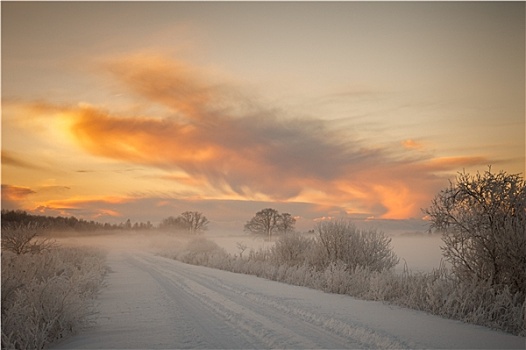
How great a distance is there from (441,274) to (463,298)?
1.87 m

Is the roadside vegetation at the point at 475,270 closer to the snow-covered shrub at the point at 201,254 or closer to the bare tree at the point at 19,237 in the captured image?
the snow-covered shrub at the point at 201,254

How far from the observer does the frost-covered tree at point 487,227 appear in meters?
8.56

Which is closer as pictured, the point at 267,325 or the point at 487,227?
the point at 267,325

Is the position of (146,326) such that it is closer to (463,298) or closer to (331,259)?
(463,298)

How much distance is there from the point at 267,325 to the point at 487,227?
6414 millimetres

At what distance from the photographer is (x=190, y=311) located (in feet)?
29.8

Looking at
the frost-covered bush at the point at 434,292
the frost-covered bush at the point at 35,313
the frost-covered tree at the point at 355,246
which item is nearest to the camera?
the frost-covered bush at the point at 35,313

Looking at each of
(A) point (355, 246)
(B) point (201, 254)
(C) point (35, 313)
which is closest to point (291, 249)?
(A) point (355, 246)

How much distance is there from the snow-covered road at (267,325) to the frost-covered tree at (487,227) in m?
2.11

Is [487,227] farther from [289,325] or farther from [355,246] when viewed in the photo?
[355,246]

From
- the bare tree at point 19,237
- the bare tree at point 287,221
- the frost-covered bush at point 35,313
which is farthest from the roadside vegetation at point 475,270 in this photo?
the bare tree at point 287,221

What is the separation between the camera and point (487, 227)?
925 cm

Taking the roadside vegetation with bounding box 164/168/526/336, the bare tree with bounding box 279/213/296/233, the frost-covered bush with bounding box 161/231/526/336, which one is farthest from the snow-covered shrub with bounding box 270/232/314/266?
the bare tree with bounding box 279/213/296/233

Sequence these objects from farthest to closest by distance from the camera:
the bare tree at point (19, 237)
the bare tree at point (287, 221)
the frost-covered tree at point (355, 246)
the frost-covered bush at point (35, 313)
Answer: the bare tree at point (287, 221) → the bare tree at point (19, 237) → the frost-covered tree at point (355, 246) → the frost-covered bush at point (35, 313)
